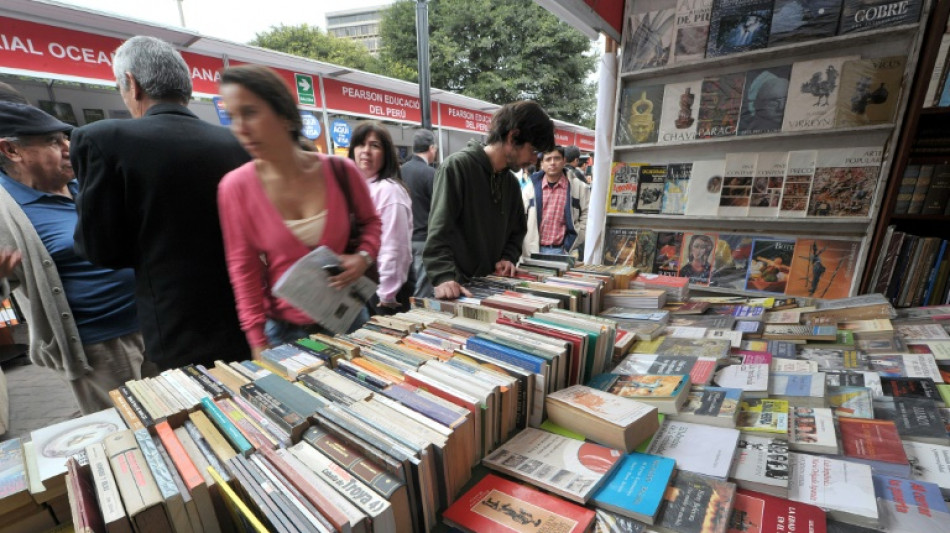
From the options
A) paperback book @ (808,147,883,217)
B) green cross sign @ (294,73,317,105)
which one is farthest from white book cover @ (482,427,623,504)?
green cross sign @ (294,73,317,105)

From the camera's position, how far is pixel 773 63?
2.14 m

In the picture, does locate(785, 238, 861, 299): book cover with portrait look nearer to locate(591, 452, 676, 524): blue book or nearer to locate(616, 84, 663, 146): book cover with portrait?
locate(616, 84, 663, 146): book cover with portrait

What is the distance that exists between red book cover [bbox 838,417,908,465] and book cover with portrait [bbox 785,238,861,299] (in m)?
1.58

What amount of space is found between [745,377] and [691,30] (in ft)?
6.82

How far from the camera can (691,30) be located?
2273mm

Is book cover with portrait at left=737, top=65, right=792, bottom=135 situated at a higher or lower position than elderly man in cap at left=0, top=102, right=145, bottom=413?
higher

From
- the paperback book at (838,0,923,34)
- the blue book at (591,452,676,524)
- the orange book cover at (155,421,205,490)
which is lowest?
the blue book at (591,452,676,524)

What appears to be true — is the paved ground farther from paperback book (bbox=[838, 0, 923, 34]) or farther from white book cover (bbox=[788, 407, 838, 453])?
paperback book (bbox=[838, 0, 923, 34])

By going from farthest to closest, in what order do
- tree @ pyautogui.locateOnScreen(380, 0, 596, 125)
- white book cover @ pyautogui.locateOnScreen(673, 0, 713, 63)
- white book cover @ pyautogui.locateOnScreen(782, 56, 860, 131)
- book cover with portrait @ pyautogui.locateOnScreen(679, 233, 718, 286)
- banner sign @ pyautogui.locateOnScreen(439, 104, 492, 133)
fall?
tree @ pyautogui.locateOnScreen(380, 0, 596, 125)
banner sign @ pyautogui.locateOnScreen(439, 104, 492, 133)
book cover with portrait @ pyautogui.locateOnScreen(679, 233, 718, 286)
white book cover @ pyautogui.locateOnScreen(673, 0, 713, 63)
white book cover @ pyautogui.locateOnScreen(782, 56, 860, 131)

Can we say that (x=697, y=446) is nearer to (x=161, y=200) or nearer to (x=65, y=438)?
(x=65, y=438)

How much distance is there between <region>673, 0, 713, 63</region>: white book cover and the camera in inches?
87.6

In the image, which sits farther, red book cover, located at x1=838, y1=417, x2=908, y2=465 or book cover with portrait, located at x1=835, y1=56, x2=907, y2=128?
book cover with portrait, located at x1=835, y1=56, x2=907, y2=128

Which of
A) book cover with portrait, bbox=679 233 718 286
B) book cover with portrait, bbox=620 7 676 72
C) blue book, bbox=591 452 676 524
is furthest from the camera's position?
book cover with portrait, bbox=679 233 718 286

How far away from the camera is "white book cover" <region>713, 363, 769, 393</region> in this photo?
109 cm
